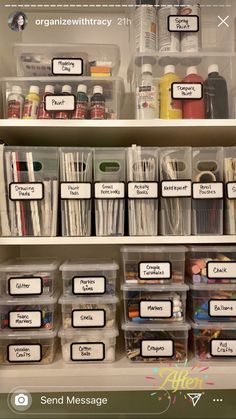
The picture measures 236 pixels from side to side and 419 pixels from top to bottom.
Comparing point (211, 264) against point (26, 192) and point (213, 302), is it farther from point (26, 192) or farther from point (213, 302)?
point (26, 192)

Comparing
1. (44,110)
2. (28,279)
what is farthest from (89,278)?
(44,110)

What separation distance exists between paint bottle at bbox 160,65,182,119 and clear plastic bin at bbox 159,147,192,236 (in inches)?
3.9

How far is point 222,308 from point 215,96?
60 cm

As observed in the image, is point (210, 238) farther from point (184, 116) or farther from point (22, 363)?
point (22, 363)

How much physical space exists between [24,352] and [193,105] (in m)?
0.84

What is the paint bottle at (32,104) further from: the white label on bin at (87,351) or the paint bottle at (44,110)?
the white label on bin at (87,351)

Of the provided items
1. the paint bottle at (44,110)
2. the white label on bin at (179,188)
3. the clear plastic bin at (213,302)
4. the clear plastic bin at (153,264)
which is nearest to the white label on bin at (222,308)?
the clear plastic bin at (213,302)

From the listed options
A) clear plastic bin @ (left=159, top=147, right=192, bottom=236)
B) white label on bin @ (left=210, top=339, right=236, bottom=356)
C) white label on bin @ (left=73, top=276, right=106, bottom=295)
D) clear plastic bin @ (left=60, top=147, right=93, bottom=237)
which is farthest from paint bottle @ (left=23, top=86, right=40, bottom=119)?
white label on bin @ (left=210, top=339, right=236, bottom=356)

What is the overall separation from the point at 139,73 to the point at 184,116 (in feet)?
0.60

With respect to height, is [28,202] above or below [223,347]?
above

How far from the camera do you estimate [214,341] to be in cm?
91

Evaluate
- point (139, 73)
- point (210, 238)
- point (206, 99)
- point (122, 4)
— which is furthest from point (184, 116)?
point (122, 4)

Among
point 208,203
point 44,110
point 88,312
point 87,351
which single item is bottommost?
point 87,351

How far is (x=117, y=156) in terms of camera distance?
3.02 ft
